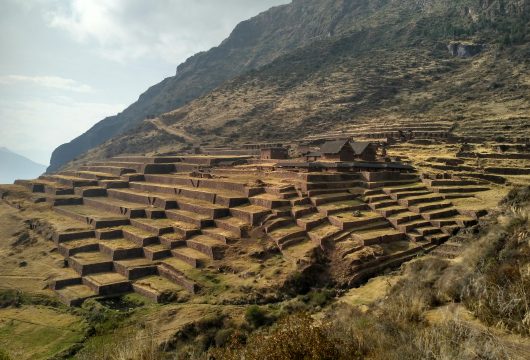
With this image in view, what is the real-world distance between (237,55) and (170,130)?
9038 cm

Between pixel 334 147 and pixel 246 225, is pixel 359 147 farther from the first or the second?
pixel 246 225

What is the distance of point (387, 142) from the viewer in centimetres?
5159

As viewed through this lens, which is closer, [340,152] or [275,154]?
[340,152]

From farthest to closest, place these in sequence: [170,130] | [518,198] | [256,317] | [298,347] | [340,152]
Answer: [170,130] → [340,152] → [518,198] → [256,317] → [298,347]

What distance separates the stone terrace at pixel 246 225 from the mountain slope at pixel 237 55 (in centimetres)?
10243

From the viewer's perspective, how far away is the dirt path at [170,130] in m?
81.7

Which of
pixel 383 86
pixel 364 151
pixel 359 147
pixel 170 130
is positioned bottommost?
pixel 364 151

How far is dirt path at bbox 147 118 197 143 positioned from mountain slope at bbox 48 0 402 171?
146 ft

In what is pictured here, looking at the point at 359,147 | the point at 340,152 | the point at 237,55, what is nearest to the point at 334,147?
the point at 340,152

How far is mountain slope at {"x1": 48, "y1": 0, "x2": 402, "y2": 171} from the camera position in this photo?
449 ft

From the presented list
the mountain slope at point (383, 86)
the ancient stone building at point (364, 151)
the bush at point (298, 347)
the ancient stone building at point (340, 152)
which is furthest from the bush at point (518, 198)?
the mountain slope at point (383, 86)

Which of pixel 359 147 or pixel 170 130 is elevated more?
pixel 170 130

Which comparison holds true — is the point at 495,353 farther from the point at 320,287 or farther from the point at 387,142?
the point at 387,142

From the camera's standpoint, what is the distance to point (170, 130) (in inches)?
3511
